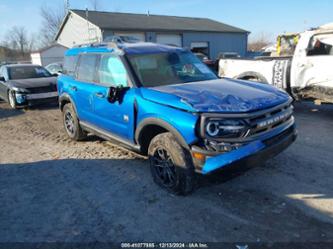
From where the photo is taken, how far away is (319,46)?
23.3ft

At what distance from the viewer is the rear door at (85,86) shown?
517 centimetres

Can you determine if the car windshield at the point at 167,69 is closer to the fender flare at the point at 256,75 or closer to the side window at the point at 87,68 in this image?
the side window at the point at 87,68

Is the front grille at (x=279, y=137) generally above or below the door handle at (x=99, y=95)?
below

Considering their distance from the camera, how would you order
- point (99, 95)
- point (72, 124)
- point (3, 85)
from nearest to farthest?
point (99, 95), point (72, 124), point (3, 85)

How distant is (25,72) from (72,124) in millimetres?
6233

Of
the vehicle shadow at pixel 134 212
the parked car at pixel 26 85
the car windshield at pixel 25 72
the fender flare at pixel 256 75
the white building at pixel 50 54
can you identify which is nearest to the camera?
the vehicle shadow at pixel 134 212

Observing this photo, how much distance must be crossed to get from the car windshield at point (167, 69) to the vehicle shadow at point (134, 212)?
4.84 feet

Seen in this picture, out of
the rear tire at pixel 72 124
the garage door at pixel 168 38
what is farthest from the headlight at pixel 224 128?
the garage door at pixel 168 38

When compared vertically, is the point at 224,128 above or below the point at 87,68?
below

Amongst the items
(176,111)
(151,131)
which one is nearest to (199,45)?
(151,131)

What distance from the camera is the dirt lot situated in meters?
3.09

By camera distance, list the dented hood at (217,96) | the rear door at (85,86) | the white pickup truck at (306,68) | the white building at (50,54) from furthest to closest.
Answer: the white building at (50,54), the white pickup truck at (306,68), the rear door at (85,86), the dented hood at (217,96)

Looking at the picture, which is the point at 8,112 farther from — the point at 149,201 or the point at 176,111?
the point at 176,111

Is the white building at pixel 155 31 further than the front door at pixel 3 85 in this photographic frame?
Yes
